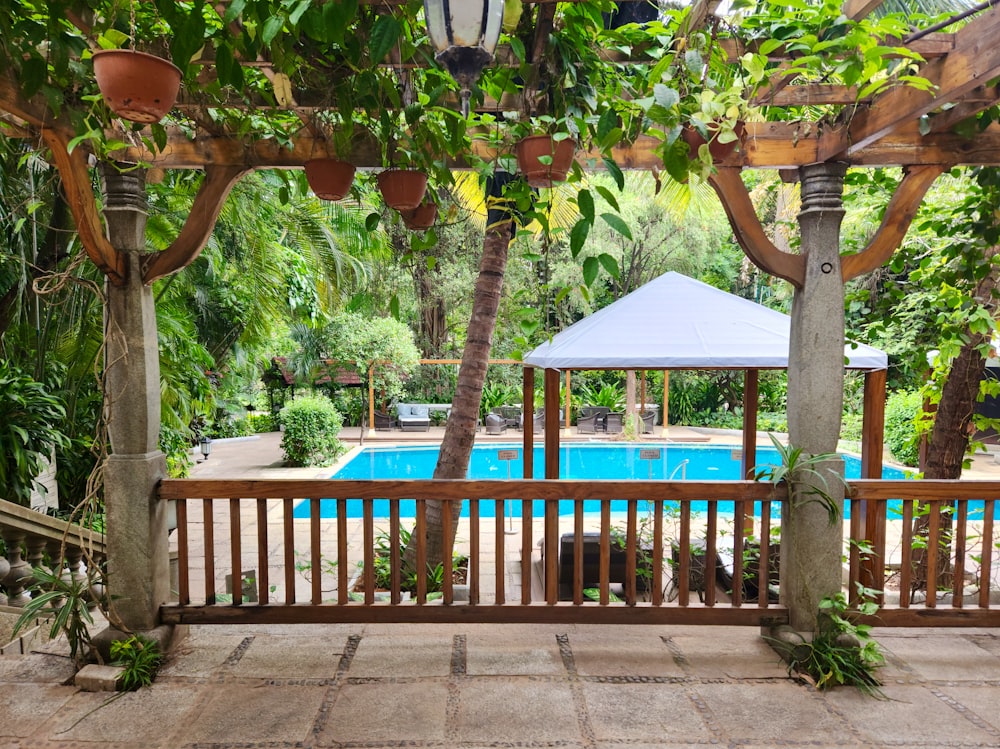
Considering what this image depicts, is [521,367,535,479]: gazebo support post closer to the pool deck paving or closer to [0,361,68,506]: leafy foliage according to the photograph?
the pool deck paving

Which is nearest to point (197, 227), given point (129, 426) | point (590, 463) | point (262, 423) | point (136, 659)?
point (129, 426)

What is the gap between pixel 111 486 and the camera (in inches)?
108

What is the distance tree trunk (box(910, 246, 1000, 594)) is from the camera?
12.5 feet

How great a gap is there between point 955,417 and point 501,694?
10.6 feet

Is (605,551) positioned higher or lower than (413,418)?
higher

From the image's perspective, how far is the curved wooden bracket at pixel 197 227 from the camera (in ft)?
9.02

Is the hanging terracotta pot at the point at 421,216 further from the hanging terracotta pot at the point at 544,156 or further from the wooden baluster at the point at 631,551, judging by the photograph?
the wooden baluster at the point at 631,551

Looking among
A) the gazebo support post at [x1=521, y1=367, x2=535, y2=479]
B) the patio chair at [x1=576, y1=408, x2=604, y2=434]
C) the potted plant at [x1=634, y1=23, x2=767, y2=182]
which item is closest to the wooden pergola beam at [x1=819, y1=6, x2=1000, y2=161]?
the potted plant at [x1=634, y1=23, x2=767, y2=182]

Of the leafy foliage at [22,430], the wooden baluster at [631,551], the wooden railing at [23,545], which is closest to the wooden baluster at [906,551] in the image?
the wooden baluster at [631,551]

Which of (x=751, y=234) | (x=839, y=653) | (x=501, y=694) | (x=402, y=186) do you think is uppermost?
(x=402, y=186)

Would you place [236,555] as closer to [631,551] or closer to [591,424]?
[631,551]

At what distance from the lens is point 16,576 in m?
3.29

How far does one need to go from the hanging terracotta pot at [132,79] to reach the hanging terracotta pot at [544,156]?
3.66 ft

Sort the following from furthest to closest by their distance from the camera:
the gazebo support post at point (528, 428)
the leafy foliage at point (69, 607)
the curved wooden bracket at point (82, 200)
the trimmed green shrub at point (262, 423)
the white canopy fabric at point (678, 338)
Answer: the trimmed green shrub at point (262, 423), the gazebo support post at point (528, 428), the white canopy fabric at point (678, 338), the leafy foliage at point (69, 607), the curved wooden bracket at point (82, 200)
